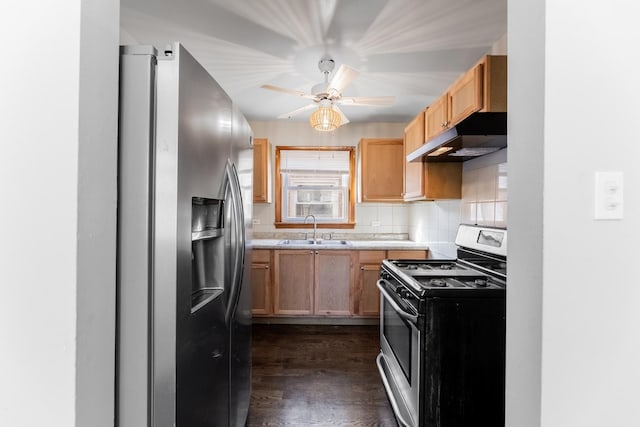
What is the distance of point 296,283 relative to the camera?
320 centimetres

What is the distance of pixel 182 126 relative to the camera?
0.87 metres

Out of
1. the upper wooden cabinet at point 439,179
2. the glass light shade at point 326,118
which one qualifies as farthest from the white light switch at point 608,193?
the glass light shade at point 326,118

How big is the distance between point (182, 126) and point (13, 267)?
50cm

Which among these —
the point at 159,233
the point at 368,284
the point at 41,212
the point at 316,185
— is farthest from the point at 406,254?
the point at 41,212

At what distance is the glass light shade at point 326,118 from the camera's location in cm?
240

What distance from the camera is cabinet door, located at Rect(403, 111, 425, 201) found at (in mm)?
2496

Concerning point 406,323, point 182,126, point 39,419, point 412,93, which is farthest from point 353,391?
point 412,93

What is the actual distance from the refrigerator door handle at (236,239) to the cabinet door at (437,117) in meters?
1.44

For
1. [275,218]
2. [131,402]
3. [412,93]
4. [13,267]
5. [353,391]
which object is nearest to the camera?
[13,267]

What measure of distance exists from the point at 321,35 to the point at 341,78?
0.28m

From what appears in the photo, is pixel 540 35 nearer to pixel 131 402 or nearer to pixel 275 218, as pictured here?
pixel 131 402

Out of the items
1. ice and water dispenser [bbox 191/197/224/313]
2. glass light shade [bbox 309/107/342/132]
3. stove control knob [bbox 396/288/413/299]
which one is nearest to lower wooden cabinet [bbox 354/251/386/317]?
glass light shade [bbox 309/107/342/132]

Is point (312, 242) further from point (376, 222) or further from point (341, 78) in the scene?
point (341, 78)

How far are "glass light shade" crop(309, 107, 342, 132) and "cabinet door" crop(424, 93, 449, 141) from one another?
68 centimetres
